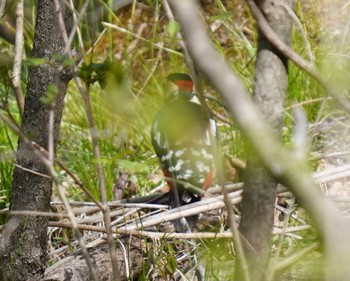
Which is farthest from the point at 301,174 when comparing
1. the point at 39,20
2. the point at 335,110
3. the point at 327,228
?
the point at 335,110

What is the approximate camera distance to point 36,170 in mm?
2428

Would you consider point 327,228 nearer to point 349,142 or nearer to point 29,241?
point 29,241

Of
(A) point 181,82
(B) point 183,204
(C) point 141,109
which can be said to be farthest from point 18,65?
(A) point 181,82

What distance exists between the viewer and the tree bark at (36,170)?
7.70 feet

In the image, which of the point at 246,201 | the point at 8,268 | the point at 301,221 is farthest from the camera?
the point at 301,221

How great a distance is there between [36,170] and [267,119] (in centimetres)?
122

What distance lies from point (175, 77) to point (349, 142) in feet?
3.01

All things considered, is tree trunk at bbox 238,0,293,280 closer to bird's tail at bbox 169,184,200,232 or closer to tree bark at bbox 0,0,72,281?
tree bark at bbox 0,0,72,281

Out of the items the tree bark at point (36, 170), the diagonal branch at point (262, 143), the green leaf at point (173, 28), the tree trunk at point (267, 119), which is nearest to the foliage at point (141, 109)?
the tree bark at point (36, 170)

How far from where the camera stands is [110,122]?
425cm

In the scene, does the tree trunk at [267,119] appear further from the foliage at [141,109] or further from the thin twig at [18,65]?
the foliage at [141,109]

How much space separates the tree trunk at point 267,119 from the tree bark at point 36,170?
1.04 meters

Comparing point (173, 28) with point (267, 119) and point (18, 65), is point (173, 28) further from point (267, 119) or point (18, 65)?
point (18, 65)

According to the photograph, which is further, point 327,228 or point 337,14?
point 337,14
